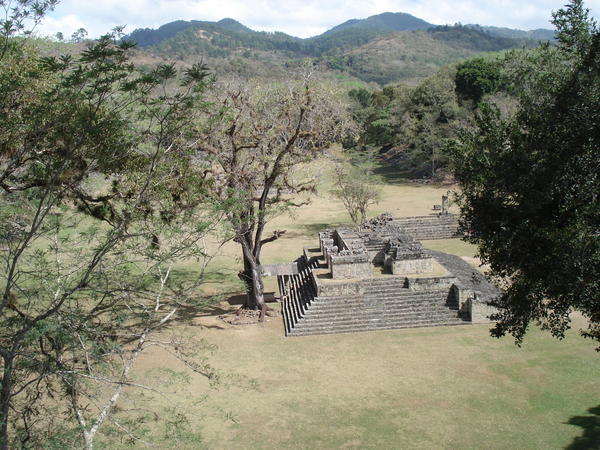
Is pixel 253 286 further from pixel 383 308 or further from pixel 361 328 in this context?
pixel 383 308

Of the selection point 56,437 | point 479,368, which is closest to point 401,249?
point 479,368

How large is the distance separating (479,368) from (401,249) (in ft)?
20.3

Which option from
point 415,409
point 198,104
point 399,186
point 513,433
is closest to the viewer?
point 198,104

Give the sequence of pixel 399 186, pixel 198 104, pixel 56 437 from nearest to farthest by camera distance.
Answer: pixel 56 437, pixel 198 104, pixel 399 186

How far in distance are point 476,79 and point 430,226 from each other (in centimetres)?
2814

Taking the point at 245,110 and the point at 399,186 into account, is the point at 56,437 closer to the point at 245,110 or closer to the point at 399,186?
the point at 245,110

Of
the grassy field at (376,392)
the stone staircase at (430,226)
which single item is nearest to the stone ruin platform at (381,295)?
the grassy field at (376,392)

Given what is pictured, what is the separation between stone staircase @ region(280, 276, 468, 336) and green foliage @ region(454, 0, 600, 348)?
7.00 metres

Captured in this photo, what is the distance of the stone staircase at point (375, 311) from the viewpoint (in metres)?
17.5

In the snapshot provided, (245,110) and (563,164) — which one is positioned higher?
(245,110)

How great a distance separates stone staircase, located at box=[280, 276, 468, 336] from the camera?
17.5 m

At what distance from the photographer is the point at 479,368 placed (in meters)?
14.7

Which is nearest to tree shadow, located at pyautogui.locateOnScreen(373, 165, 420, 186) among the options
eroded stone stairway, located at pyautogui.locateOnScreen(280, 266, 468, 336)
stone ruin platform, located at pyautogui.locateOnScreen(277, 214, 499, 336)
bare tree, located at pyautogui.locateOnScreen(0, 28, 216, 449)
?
stone ruin platform, located at pyautogui.locateOnScreen(277, 214, 499, 336)

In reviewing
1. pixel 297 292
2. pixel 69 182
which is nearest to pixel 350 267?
pixel 297 292
